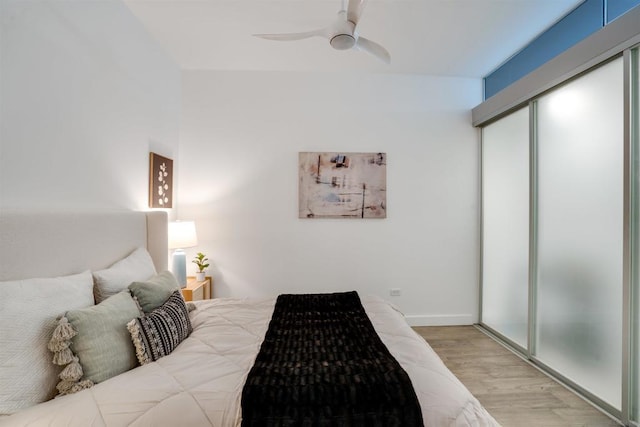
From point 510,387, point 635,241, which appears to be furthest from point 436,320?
point 635,241

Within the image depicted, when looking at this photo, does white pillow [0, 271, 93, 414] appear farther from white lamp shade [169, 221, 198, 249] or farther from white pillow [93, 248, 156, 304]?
white lamp shade [169, 221, 198, 249]

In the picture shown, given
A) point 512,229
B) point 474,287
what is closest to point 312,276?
point 474,287

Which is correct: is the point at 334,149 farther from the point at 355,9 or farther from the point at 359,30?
the point at 355,9

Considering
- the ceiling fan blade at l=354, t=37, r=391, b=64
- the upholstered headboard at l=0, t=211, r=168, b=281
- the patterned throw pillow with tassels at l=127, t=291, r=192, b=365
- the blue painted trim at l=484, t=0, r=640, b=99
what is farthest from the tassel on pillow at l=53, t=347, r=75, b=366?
the blue painted trim at l=484, t=0, r=640, b=99

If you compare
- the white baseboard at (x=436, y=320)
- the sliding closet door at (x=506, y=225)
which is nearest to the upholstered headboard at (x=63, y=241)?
the white baseboard at (x=436, y=320)

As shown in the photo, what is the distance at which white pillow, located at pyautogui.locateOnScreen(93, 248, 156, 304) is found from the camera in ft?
5.12

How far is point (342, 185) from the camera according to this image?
333cm

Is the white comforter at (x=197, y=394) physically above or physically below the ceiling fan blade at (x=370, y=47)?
below

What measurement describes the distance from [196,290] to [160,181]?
1093 mm

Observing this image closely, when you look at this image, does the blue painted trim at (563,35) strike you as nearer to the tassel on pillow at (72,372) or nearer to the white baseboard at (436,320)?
the white baseboard at (436,320)

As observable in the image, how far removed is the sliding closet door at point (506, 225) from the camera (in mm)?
2738

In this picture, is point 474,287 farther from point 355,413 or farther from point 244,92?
point 244,92

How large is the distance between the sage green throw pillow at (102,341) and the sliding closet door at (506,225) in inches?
122

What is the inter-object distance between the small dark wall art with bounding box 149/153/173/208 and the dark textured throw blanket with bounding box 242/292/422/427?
183 cm
